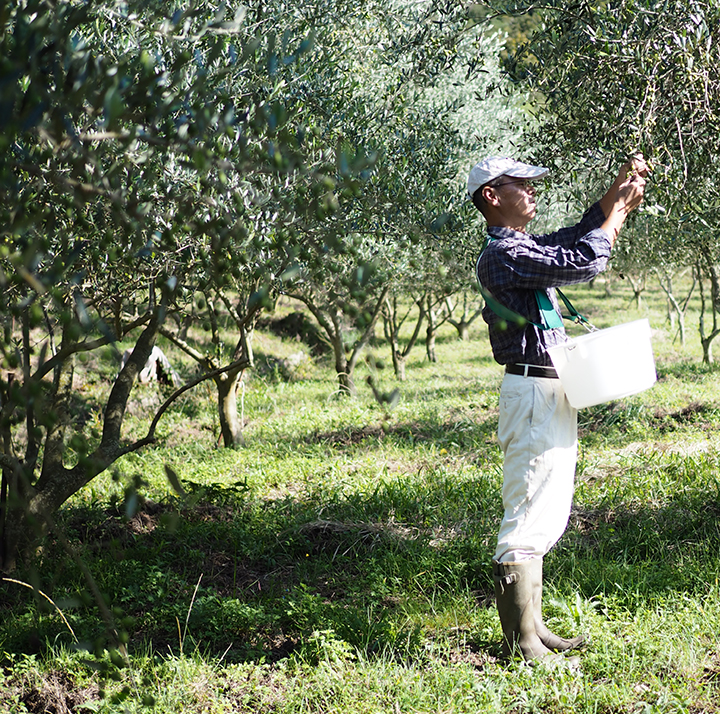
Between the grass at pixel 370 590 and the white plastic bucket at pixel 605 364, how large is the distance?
1336 millimetres

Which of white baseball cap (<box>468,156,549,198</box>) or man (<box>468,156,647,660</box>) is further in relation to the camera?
white baseball cap (<box>468,156,549,198</box>)

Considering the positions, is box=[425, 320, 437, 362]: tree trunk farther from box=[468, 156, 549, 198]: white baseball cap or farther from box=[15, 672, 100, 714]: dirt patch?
box=[15, 672, 100, 714]: dirt patch

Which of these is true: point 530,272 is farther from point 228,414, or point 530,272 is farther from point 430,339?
point 430,339

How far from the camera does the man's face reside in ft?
12.8

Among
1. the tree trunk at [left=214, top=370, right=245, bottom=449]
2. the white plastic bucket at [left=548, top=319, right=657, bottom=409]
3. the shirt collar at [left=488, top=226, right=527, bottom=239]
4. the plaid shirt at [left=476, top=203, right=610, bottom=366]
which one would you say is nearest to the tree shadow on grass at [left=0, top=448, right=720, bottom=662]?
the white plastic bucket at [left=548, top=319, right=657, bottom=409]

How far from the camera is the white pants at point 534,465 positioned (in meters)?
3.76

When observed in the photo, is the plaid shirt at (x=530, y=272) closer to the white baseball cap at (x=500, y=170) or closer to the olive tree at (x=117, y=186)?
the white baseball cap at (x=500, y=170)

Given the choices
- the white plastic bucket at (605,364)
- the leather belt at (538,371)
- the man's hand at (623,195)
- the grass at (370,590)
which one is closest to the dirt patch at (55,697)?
the grass at (370,590)

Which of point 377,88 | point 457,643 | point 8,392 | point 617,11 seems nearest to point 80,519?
point 457,643

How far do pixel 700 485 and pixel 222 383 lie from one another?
228 inches

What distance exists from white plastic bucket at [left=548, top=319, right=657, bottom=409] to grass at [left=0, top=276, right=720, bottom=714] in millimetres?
1336

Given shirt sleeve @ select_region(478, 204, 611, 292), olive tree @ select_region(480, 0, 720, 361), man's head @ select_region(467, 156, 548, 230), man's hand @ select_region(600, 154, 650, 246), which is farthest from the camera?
olive tree @ select_region(480, 0, 720, 361)

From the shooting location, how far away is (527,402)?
3.76 m

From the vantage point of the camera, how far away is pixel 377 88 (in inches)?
368
